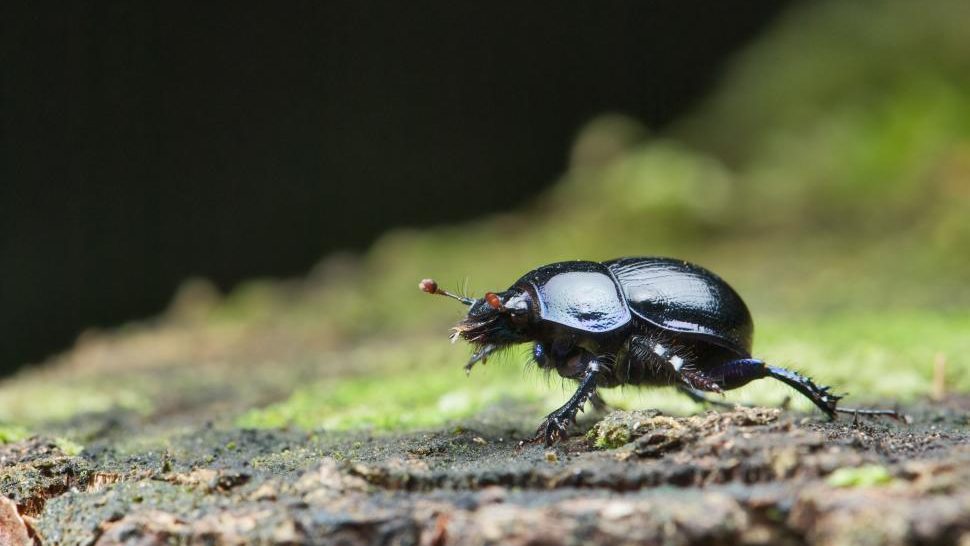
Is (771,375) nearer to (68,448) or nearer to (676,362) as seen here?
(676,362)

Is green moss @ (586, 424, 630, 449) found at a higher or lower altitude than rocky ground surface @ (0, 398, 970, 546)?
higher

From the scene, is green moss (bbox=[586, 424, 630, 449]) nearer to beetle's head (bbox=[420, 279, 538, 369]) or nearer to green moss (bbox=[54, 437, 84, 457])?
beetle's head (bbox=[420, 279, 538, 369])

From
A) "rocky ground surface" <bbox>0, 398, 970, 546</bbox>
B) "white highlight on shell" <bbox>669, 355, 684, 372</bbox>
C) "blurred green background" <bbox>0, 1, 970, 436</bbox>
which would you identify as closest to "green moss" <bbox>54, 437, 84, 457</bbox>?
"rocky ground surface" <bbox>0, 398, 970, 546</bbox>

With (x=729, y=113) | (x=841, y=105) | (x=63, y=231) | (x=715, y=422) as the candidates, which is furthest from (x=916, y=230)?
(x=63, y=231)

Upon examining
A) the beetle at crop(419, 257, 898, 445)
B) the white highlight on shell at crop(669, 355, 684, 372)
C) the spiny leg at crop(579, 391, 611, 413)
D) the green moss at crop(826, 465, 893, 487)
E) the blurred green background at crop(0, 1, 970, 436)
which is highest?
the blurred green background at crop(0, 1, 970, 436)

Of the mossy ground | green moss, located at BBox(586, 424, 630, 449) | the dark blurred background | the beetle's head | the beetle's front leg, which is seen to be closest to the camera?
the mossy ground

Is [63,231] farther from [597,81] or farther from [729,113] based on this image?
[729,113]

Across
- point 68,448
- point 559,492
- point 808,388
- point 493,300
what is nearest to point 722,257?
point 808,388

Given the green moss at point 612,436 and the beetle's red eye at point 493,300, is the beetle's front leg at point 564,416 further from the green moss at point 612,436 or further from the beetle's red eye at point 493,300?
the beetle's red eye at point 493,300
